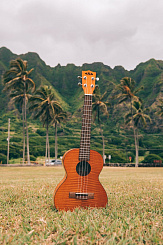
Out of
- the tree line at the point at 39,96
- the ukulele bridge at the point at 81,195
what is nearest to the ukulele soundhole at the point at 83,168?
the ukulele bridge at the point at 81,195

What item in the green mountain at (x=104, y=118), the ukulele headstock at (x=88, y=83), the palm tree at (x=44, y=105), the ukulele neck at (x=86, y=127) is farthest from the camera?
the green mountain at (x=104, y=118)

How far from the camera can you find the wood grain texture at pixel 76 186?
3.28 m

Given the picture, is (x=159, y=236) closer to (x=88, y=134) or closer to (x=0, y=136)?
(x=88, y=134)

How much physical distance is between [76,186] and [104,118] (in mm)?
85410

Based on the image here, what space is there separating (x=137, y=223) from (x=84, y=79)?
230 cm

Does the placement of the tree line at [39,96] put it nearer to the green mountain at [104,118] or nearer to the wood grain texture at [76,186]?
the green mountain at [104,118]

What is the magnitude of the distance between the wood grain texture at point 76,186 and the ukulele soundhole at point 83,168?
43 millimetres

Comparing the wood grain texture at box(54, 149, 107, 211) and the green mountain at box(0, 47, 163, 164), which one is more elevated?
the green mountain at box(0, 47, 163, 164)

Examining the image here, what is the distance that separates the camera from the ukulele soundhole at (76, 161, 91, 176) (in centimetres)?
338

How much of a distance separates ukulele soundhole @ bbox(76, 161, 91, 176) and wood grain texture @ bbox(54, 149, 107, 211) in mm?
43

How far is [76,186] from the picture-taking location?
3332 mm

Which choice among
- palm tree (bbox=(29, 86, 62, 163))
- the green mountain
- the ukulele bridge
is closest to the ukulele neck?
the ukulele bridge

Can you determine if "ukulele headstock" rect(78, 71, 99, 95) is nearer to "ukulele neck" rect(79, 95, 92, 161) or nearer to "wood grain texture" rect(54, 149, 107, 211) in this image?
"ukulele neck" rect(79, 95, 92, 161)

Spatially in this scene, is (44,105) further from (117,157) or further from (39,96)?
(117,157)
